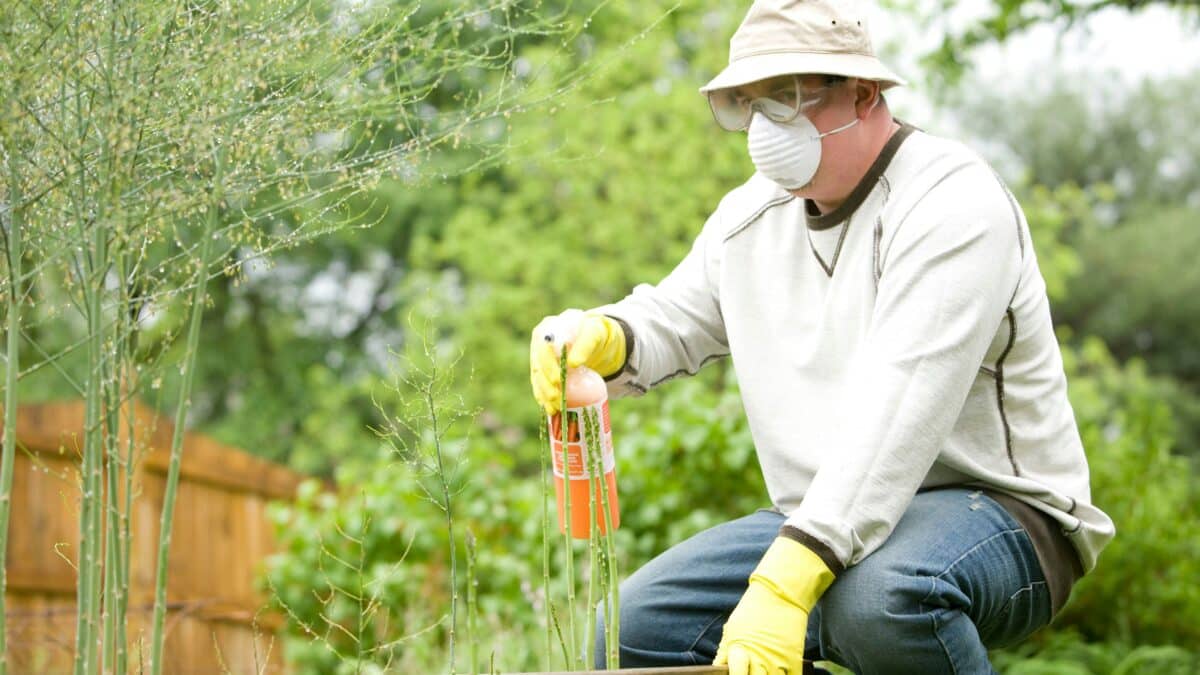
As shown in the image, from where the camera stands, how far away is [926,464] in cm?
214

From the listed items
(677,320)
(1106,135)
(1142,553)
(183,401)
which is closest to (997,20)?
(1142,553)

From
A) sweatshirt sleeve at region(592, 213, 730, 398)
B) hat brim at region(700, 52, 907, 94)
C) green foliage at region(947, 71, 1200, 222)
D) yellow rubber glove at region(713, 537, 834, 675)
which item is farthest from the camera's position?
green foliage at region(947, 71, 1200, 222)

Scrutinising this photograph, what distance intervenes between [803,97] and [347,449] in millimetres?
10958

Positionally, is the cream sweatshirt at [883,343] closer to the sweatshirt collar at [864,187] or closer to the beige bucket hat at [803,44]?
the sweatshirt collar at [864,187]

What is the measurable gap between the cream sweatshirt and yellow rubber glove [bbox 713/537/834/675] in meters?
0.04

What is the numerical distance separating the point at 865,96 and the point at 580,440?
2.48 ft

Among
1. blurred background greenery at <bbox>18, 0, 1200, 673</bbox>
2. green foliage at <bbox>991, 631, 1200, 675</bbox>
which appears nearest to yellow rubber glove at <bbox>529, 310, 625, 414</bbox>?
blurred background greenery at <bbox>18, 0, 1200, 673</bbox>

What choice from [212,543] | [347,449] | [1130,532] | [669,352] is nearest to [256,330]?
[347,449]

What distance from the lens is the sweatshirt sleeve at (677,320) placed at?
2613 millimetres

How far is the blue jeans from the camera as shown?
6.89 ft

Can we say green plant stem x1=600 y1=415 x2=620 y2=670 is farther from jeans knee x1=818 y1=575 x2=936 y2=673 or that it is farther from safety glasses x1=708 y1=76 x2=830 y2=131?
safety glasses x1=708 y1=76 x2=830 y2=131

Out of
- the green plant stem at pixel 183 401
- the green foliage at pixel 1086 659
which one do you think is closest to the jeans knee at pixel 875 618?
the green plant stem at pixel 183 401

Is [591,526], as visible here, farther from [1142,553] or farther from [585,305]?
[585,305]

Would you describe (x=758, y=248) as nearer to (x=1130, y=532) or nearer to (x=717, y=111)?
(x=717, y=111)
